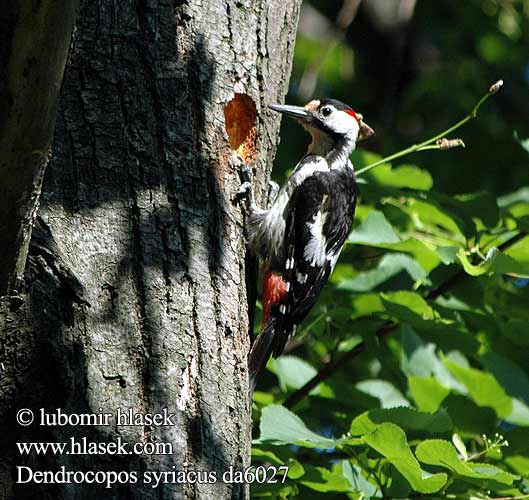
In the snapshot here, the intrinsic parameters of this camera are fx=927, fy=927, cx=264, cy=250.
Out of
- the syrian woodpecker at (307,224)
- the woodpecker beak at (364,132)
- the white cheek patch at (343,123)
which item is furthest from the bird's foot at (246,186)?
A: the white cheek patch at (343,123)

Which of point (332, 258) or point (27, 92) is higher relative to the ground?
point (332, 258)

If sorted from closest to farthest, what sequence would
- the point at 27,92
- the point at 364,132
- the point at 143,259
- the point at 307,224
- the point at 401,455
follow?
the point at 27,92 < the point at 143,259 < the point at 401,455 < the point at 307,224 < the point at 364,132

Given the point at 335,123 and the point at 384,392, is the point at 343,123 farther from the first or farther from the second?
the point at 384,392

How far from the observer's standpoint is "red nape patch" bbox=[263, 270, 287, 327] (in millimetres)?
3840

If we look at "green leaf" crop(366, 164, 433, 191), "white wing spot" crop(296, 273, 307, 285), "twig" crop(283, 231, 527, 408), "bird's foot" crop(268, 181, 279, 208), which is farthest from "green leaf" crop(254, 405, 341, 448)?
"bird's foot" crop(268, 181, 279, 208)

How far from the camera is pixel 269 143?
132 inches

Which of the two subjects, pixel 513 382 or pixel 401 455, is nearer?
pixel 401 455

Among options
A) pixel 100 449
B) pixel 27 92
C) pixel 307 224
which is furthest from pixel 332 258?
pixel 27 92

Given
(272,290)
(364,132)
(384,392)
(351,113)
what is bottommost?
(384,392)

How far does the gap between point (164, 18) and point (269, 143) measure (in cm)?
63

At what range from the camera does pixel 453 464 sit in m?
2.86

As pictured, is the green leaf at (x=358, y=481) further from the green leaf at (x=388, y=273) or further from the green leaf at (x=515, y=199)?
the green leaf at (x=515, y=199)

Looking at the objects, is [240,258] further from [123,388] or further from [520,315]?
[520,315]

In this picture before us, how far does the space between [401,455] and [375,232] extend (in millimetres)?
1114
